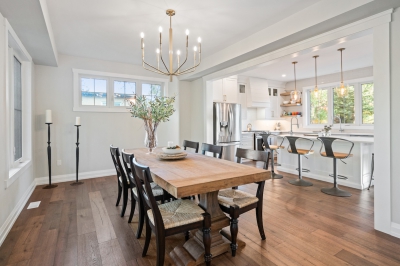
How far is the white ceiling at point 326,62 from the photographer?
4.07m

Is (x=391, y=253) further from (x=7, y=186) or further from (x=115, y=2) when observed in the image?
(x=7, y=186)

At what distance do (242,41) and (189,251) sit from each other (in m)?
3.20

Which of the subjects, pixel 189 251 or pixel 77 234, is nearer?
pixel 189 251

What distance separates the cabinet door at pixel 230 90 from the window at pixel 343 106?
6.75ft

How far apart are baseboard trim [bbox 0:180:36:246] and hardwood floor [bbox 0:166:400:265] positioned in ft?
0.18

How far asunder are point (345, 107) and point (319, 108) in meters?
0.73

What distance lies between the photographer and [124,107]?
499 cm

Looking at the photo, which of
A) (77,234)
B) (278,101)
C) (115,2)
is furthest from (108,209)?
(278,101)

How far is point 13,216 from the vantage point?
258 centimetres

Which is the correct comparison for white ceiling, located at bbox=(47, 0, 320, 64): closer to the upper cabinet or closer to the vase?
the vase

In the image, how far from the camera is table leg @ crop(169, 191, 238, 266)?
1.82 meters

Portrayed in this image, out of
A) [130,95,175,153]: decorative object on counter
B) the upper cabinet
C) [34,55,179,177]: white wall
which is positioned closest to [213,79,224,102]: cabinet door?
the upper cabinet

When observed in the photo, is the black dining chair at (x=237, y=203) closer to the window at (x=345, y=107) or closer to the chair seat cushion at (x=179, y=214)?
the chair seat cushion at (x=179, y=214)

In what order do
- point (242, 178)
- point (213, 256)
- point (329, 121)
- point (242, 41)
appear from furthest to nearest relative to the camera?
point (329, 121) → point (242, 41) → point (213, 256) → point (242, 178)
